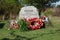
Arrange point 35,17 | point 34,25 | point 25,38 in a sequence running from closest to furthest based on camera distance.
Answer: point 25,38
point 34,25
point 35,17

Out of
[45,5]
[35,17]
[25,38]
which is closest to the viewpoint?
[25,38]

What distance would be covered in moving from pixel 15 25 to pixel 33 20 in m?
1.34

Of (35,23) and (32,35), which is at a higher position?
(35,23)

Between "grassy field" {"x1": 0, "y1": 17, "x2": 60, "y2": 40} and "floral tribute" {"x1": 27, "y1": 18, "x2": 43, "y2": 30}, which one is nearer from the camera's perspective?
"grassy field" {"x1": 0, "y1": 17, "x2": 60, "y2": 40}

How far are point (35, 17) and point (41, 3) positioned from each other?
1918 centimetres

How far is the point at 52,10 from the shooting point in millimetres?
42031

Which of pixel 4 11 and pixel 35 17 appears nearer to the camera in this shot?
pixel 35 17

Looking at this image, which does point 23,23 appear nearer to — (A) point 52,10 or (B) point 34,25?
(B) point 34,25

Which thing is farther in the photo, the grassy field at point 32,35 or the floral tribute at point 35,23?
the floral tribute at point 35,23

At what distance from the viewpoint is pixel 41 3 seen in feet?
114

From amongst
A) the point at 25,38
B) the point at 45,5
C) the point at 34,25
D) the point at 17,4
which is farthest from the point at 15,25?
the point at 17,4

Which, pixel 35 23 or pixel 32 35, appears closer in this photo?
pixel 32 35

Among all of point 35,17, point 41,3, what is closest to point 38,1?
point 41,3

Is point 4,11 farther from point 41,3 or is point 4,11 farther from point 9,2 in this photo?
point 41,3
